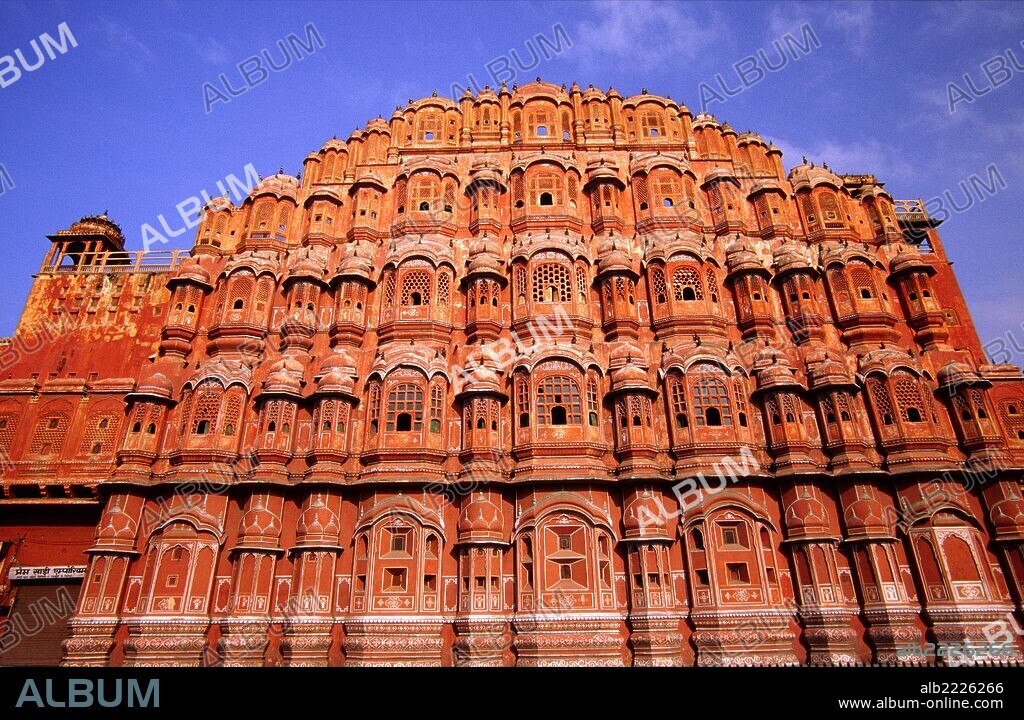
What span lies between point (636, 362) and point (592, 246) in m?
5.69

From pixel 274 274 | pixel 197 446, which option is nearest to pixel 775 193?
pixel 274 274

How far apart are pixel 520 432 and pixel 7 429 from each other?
19136 mm

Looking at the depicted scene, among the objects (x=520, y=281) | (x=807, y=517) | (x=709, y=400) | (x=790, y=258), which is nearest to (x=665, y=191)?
(x=790, y=258)

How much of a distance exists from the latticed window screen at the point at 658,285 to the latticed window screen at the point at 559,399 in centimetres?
507

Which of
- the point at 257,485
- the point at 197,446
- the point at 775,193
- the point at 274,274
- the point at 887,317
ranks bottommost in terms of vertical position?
the point at 257,485

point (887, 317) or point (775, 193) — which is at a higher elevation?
point (775, 193)

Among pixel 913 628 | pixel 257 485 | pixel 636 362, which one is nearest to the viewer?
pixel 913 628

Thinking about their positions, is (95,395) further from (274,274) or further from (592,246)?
(592,246)

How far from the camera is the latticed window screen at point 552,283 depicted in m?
21.2

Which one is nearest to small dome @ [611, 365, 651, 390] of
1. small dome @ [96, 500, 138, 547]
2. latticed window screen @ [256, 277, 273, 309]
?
latticed window screen @ [256, 277, 273, 309]

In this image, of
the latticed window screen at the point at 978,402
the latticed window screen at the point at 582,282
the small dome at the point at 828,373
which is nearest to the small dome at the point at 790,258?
the small dome at the point at 828,373

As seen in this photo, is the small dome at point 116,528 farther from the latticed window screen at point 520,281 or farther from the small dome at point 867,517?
the small dome at point 867,517

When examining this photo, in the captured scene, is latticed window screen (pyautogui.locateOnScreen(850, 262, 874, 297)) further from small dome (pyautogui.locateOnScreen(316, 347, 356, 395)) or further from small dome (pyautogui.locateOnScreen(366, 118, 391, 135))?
small dome (pyautogui.locateOnScreen(366, 118, 391, 135))

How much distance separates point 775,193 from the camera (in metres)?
24.2
